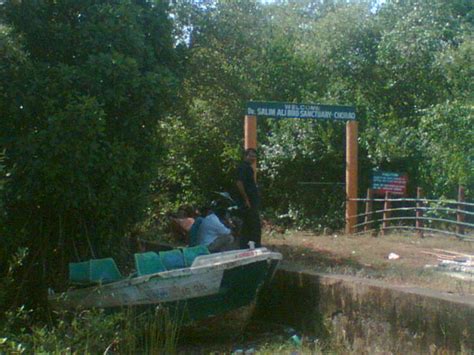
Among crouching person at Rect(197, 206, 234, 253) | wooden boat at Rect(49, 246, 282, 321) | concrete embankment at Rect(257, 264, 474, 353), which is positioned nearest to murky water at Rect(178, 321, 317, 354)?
concrete embankment at Rect(257, 264, 474, 353)

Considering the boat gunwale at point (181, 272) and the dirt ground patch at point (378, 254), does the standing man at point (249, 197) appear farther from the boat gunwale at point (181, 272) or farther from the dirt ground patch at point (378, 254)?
the boat gunwale at point (181, 272)

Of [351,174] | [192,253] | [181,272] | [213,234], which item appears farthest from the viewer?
[351,174]

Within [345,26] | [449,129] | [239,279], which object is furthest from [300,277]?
[345,26]

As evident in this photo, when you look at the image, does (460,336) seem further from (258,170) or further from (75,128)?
(258,170)

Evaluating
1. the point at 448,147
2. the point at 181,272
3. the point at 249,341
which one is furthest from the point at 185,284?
the point at 448,147

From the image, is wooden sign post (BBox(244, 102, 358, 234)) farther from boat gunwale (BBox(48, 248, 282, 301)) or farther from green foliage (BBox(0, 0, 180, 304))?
boat gunwale (BBox(48, 248, 282, 301))

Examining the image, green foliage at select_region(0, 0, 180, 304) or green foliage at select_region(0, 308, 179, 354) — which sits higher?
green foliage at select_region(0, 0, 180, 304)

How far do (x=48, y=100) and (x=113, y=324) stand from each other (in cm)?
292

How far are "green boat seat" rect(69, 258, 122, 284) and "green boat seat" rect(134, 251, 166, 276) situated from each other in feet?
1.21

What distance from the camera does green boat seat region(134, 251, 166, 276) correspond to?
9.59 metres

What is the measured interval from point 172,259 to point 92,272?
3.43 ft

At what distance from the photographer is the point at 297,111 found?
15625 mm

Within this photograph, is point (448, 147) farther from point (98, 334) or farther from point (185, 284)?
point (98, 334)

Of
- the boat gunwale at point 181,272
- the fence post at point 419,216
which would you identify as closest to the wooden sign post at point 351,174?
the fence post at point 419,216
